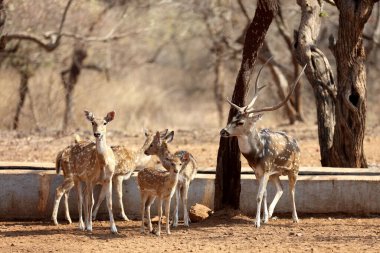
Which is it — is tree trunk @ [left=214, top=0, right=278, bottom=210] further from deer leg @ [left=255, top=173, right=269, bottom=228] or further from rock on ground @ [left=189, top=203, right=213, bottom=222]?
deer leg @ [left=255, top=173, right=269, bottom=228]

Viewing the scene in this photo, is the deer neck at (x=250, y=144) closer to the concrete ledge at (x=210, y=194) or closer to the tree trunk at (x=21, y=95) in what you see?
the concrete ledge at (x=210, y=194)

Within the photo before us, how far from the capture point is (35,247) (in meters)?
10.3

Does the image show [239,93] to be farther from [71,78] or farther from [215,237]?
[71,78]

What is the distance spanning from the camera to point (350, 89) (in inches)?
552

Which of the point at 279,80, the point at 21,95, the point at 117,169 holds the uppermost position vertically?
the point at 279,80

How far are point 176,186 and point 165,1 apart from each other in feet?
59.2

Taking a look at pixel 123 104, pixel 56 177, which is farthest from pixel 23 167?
pixel 123 104

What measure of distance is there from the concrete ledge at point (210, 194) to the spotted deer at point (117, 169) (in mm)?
186

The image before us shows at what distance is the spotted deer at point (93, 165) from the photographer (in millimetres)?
11312

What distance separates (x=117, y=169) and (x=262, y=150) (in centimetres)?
194

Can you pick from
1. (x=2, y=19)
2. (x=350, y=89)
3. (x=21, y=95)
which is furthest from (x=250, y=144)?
(x=21, y=95)

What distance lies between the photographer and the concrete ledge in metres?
12.4

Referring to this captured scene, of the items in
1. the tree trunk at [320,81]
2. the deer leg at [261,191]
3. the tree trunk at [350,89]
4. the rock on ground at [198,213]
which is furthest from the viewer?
the tree trunk at [320,81]

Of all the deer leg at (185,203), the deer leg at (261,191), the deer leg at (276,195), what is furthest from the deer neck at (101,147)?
the deer leg at (276,195)
